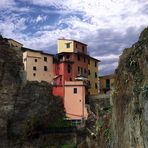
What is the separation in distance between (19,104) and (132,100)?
224 feet

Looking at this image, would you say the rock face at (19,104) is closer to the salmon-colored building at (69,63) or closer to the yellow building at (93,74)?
the salmon-colored building at (69,63)

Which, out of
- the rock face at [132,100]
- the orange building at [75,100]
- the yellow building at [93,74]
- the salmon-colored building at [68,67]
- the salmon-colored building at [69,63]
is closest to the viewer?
the rock face at [132,100]

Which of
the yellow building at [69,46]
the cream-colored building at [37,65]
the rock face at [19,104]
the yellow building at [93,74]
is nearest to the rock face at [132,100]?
the rock face at [19,104]

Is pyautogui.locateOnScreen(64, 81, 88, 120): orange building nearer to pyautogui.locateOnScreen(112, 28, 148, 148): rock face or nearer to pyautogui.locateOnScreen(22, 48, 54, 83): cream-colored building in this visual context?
pyautogui.locateOnScreen(22, 48, 54, 83): cream-colored building

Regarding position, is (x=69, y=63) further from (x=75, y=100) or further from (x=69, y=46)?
(x=75, y=100)

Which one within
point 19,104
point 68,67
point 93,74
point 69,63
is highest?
point 69,63

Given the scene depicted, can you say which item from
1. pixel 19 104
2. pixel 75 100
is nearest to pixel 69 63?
pixel 75 100

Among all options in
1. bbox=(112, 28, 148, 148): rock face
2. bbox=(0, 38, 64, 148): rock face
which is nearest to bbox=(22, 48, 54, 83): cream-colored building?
bbox=(0, 38, 64, 148): rock face

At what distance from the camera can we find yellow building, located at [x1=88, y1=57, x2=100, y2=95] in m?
101

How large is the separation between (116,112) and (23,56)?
72604 millimetres

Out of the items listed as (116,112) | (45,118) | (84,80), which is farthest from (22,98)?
(116,112)

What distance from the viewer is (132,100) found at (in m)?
19.1

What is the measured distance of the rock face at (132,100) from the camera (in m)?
17.9

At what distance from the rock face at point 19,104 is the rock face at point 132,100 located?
61.4 metres
